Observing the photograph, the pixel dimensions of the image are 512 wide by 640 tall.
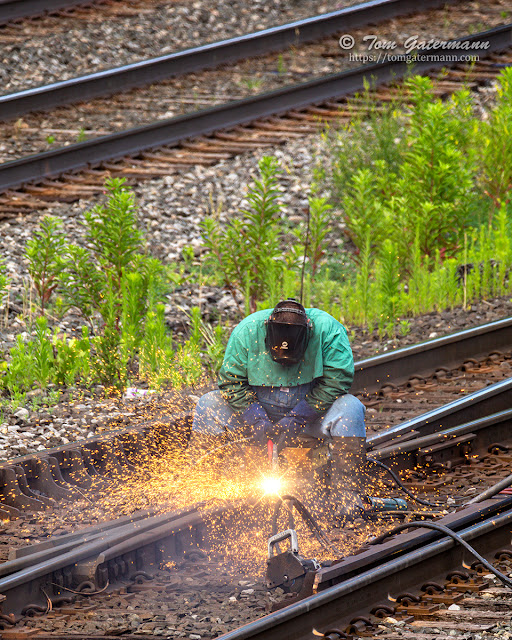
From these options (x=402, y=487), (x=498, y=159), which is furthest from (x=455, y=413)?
(x=498, y=159)

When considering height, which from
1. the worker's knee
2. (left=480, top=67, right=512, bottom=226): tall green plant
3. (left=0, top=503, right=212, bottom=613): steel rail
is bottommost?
(left=0, top=503, right=212, bottom=613): steel rail

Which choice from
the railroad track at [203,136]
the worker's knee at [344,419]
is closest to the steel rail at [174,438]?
the worker's knee at [344,419]

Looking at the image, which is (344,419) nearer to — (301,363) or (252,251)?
(301,363)

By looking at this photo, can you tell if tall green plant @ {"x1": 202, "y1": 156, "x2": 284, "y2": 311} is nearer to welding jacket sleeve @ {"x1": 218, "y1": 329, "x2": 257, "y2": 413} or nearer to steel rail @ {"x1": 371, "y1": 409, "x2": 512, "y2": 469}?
steel rail @ {"x1": 371, "y1": 409, "x2": 512, "y2": 469}

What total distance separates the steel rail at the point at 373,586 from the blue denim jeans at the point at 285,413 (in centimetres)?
92

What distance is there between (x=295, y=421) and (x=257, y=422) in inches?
9.2

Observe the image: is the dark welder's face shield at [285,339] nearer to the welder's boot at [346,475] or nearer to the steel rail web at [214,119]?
the welder's boot at [346,475]

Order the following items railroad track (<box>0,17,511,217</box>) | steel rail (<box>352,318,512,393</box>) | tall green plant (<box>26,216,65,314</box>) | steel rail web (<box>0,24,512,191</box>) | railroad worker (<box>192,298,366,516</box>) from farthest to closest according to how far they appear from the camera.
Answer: steel rail web (<box>0,24,512,191</box>) < railroad track (<box>0,17,511,217</box>) < tall green plant (<box>26,216,65,314</box>) < steel rail (<box>352,318,512,393</box>) < railroad worker (<box>192,298,366,516</box>)

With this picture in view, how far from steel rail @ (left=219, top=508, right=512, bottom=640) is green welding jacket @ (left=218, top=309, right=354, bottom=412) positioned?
45.0 inches

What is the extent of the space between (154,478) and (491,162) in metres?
6.76

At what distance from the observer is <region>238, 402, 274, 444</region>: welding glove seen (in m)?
5.46

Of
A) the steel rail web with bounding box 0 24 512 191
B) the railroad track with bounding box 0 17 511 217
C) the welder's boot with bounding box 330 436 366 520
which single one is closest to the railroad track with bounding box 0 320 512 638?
the welder's boot with bounding box 330 436 366 520

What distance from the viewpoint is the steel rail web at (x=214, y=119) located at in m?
11.2

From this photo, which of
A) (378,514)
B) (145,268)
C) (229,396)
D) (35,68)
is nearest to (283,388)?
(229,396)
